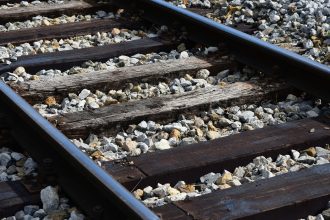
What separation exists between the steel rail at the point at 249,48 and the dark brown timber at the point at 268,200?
1.04 metres

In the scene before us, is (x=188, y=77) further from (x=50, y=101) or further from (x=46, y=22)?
(x=46, y=22)

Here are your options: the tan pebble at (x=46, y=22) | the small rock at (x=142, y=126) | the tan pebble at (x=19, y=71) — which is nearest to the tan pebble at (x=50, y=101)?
the tan pebble at (x=19, y=71)

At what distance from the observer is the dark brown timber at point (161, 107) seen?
4031 millimetres

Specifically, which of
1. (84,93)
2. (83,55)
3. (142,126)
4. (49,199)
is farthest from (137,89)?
(49,199)

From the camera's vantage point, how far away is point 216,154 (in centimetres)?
365

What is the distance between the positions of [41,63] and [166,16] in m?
1.17

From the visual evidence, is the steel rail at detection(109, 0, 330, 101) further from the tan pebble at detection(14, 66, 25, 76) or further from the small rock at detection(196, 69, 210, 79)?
the tan pebble at detection(14, 66, 25, 76)

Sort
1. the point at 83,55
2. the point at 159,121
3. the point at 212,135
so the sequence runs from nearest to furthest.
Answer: the point at 212,135 → the point at 159,121 → the point at 83,55

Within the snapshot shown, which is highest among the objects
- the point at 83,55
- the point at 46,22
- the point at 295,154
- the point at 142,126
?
the point at 295,154

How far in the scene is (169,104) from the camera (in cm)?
430

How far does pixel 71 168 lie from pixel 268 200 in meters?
0.82

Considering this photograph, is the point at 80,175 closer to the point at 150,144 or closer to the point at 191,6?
the point at 150,144

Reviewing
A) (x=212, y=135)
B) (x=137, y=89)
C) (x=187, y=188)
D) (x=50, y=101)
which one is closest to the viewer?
(x=187, y=188)

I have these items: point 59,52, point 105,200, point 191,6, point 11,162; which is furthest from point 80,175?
point 191,6
